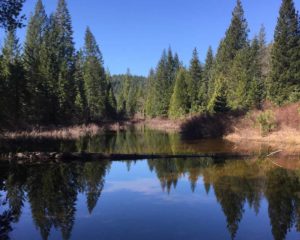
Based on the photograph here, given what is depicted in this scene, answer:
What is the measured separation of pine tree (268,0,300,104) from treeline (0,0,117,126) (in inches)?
1011

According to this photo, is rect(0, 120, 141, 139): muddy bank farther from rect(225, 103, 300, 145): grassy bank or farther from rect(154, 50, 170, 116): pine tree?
rect(154, 50, 170, 116): pine tree

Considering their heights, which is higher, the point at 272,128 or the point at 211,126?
the point at 211,126

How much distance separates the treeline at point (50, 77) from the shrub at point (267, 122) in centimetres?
2248

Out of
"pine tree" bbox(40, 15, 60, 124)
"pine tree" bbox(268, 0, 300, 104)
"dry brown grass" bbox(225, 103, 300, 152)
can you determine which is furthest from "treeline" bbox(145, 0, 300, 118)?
"pine tree" bbox(40, 15, 60, 124)

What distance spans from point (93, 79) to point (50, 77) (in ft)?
75.5

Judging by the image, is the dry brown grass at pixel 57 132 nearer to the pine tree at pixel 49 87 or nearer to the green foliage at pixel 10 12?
the pine tree at pixel 49 87

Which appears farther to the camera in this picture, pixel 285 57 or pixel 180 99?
pixel 180 99

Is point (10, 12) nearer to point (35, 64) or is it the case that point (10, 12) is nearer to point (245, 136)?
point (245, 136)

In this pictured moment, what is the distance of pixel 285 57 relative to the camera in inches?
1909

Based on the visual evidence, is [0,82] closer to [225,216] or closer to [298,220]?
[225,216]

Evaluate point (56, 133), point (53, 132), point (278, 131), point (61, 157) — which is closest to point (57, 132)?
point (56, 133)

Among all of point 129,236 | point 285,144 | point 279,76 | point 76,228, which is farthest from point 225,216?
point 279,76

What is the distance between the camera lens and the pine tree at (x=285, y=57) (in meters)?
47.9

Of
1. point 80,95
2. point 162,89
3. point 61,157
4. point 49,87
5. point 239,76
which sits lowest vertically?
point 61,157
